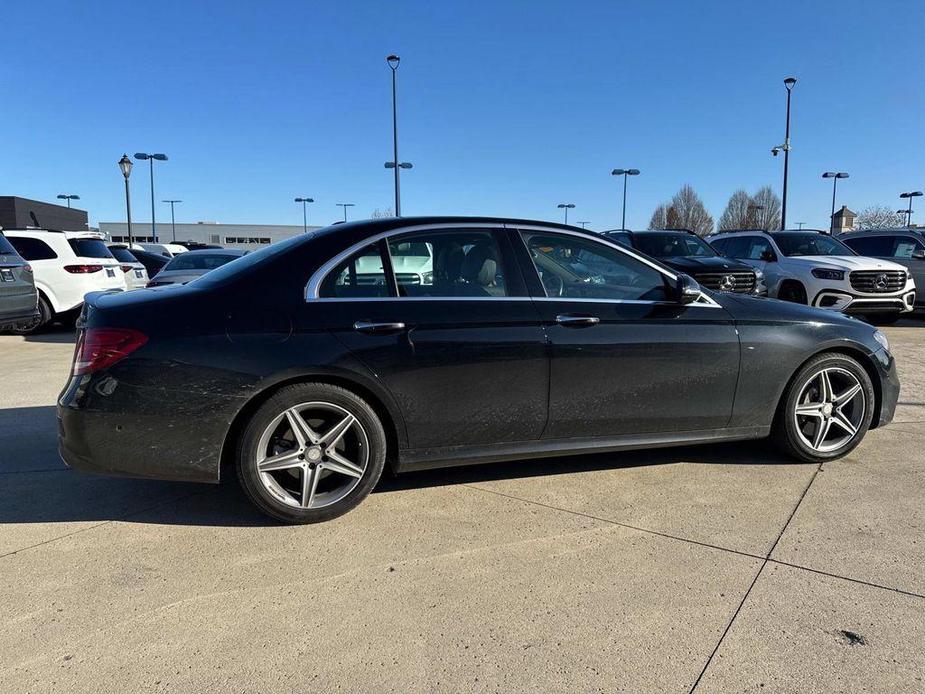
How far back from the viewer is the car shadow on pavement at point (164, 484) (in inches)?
139

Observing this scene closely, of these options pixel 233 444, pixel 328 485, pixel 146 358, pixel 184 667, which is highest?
pixel 146 358

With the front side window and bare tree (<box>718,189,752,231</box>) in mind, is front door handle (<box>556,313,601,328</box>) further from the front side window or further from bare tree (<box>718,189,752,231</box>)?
bare tree (<box>718,189,752,231</box>)

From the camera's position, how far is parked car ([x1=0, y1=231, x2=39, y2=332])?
8094mm

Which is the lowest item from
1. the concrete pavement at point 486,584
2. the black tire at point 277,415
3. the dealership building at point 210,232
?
the concrete pavement at point 486,584

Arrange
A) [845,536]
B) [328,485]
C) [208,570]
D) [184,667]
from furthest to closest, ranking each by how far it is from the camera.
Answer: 1. [328,485]
2. [845,536]
3. [208,570]
4. [184,667]

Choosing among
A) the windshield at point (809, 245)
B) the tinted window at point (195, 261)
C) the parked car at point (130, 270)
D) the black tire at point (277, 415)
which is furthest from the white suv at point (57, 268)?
the windshield at point (809, 245)

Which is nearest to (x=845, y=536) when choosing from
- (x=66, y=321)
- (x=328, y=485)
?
(x=328, y=485)

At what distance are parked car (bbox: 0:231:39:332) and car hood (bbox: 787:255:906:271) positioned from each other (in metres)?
12.1

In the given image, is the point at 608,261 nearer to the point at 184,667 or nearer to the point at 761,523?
the point at 761,523

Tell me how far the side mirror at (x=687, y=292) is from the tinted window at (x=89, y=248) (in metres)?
10.5

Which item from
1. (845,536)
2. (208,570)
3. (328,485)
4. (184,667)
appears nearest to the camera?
(184,667)

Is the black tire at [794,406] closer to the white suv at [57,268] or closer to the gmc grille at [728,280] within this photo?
the gmc grille at [728,280]

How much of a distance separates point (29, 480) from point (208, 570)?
74.5 inches

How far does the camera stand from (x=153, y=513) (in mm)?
3559
